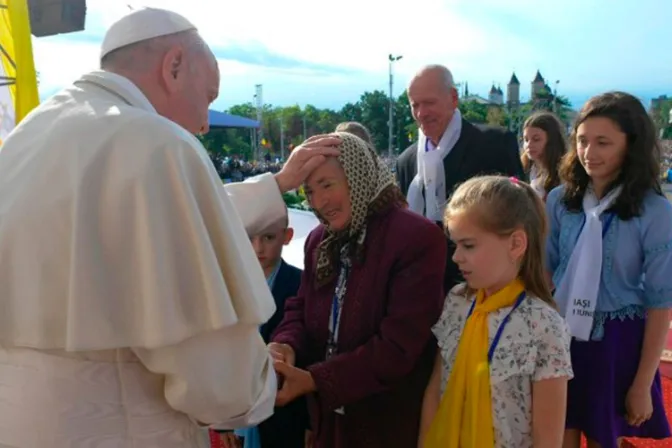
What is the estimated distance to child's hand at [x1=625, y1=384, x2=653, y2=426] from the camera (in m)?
2.30

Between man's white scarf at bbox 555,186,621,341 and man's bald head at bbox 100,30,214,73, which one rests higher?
man's bald head at bbox 100,30,214,73

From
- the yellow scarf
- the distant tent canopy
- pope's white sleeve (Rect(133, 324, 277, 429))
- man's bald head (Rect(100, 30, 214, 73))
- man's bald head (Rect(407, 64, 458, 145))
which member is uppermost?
man's bald head (Rect(100, 30, 214, 73))

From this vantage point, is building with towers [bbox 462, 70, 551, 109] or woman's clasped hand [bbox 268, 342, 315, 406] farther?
building with towers [bbox 462, 70, 551, 109]

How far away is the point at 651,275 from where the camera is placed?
2250 mm

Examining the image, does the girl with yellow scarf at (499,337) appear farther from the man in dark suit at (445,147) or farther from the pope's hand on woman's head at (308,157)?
the man in dark suit at (445,147)

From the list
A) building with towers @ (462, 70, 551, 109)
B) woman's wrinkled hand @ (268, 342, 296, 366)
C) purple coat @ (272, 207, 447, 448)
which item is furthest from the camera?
building with towers @ (462, 70, 551, 109)

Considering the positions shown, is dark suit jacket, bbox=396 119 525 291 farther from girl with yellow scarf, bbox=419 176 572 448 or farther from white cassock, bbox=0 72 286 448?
white cassock, bbox=0 72 286 448

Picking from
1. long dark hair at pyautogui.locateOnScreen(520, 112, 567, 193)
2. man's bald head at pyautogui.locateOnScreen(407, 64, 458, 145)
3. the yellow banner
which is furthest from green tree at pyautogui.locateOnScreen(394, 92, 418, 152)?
the yellow banner

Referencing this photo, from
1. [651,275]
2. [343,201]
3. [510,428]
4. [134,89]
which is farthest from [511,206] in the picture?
[134,89]

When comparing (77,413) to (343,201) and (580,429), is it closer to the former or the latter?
(343,201)

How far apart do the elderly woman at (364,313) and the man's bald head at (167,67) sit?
55cm

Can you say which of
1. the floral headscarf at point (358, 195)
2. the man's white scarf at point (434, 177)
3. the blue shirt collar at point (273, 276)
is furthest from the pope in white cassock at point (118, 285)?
the man's white scarf at point (434, 177)

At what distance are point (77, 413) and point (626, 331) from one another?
2079 millimetres

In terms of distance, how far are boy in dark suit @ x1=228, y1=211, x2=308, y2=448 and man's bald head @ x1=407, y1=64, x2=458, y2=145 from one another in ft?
5.46
